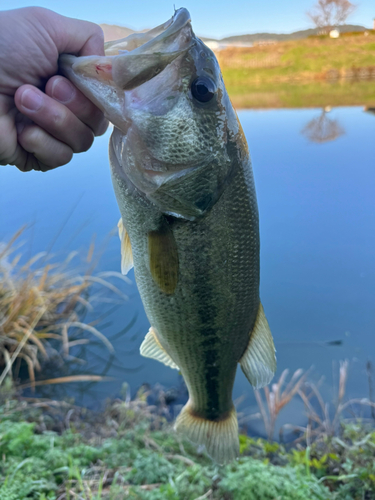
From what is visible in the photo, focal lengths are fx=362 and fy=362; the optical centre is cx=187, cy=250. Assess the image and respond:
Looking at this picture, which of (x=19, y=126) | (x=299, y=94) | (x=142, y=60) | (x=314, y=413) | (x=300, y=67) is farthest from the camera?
(x=300, y=67)

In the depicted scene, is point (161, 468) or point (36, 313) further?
point (36, 313)

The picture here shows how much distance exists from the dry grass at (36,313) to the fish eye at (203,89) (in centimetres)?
315

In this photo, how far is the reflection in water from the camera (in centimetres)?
1115

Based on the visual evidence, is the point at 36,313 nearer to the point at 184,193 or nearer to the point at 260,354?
the point at 260,354

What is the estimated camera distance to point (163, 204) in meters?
1.27

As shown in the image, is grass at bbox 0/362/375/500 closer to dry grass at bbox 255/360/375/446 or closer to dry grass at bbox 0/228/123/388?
dry grass at bbox 255/360/375/446

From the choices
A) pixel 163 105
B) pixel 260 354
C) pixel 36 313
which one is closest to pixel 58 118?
pixel 163 105

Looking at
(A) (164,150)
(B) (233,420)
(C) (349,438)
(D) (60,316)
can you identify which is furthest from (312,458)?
(D) (60,316)

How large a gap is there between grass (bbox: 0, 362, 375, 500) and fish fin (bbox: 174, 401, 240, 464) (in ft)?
1.96

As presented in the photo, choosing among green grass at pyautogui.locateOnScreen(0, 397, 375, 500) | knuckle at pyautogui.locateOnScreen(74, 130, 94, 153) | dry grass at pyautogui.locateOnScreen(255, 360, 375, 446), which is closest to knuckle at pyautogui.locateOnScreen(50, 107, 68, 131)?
knuckle at pyautogui.locateOnScreen(74, 130, 94, 153)

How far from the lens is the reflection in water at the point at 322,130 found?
36.6 feet

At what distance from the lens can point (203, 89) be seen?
3.89ft

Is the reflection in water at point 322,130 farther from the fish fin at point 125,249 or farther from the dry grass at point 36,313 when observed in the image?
the fish fin at point 125,249

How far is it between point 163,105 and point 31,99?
477mm
